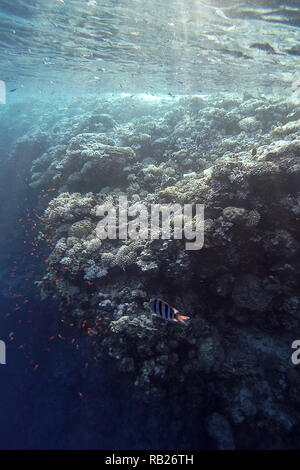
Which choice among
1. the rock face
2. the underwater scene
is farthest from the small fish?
the rock face

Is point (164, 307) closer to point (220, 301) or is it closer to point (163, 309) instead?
point (163, 309)

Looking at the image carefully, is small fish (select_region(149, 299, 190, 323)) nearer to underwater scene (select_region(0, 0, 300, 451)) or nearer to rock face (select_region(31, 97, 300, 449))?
underwater scene (select_region(0, 0, 300, 451))

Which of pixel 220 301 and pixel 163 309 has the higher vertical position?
pixel 220 301

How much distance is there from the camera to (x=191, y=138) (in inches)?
447

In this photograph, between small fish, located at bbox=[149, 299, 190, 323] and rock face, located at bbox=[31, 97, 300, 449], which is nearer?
small fish, located at bbox=[149, 299, 190, 323]

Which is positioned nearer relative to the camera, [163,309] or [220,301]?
[163,309]

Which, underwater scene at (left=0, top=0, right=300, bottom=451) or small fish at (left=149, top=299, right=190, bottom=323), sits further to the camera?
underwater scene at (left=0, top=0, right=300, bottom=451)

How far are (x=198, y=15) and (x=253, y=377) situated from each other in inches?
597

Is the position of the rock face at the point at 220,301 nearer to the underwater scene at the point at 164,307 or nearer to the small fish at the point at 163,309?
the underwater scene at the point at 164,307

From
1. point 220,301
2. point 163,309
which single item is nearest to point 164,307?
point 163,309

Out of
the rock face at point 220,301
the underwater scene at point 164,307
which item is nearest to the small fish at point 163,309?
the underwater scene at point 164,307

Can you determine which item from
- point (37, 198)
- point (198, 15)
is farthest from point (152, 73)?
point (37, 198)

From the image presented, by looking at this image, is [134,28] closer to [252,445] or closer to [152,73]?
[152,73]

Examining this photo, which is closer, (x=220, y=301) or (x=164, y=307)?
(x=164, y=307)
